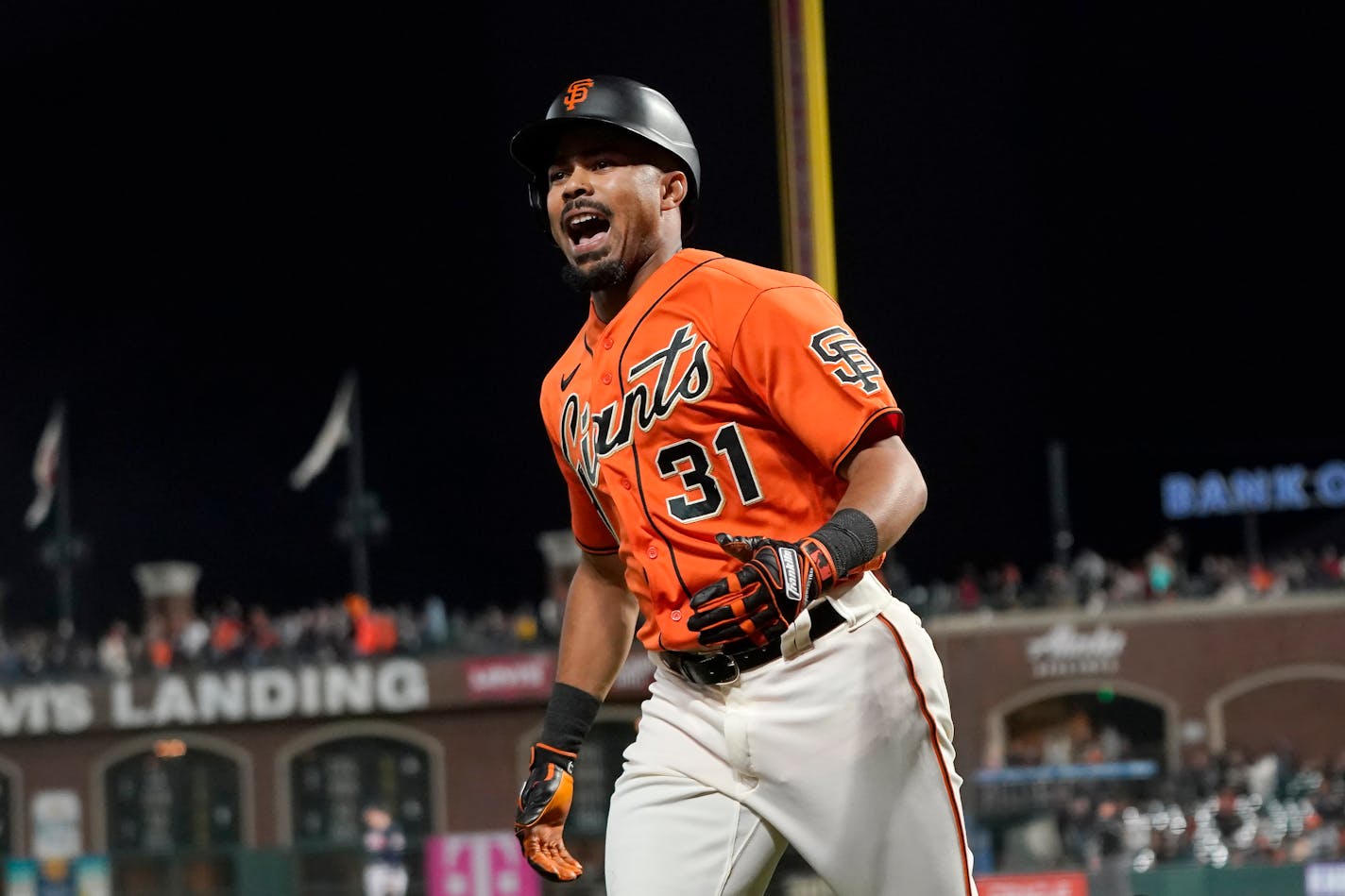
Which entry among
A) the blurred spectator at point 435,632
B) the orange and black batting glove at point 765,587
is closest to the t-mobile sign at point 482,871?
the orange and black batting glove at point 765,587

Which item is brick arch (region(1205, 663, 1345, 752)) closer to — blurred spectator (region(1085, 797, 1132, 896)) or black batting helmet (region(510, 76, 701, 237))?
blurred spectator (region(1085, 797, 1132, 896))

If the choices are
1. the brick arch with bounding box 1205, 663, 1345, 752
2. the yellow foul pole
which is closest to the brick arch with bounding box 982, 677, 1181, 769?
the brick arch with bounding box 1205, 663, 1345, 752

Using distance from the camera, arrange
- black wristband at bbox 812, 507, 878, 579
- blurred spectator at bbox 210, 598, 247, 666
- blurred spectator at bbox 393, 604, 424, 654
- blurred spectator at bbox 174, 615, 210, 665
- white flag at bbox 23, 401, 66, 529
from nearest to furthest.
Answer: black wristband at bbox 812, 507, 878, 579, blurred spectator at bbox 393, 604, 424, 654, blurred spectator at bbox 210, 598, 247, 666, blurred spectator at bbox 174, 615, 210, 665, white flag at bbox 23, 401, 66, 529

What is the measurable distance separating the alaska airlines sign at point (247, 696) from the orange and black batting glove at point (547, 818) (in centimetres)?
2732

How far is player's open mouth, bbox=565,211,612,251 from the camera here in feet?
10.3

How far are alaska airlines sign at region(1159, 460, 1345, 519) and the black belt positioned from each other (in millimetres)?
32797

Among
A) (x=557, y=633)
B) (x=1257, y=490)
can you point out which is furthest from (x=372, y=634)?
(x=1257, y=490)

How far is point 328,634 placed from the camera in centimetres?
3061

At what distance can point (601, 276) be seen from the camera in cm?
316

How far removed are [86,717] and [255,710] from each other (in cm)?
285

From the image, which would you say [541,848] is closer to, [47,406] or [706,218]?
[706,218]

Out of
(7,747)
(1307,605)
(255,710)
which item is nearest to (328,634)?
(255,710)

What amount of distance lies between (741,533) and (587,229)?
62cm

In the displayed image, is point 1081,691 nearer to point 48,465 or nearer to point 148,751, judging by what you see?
point 148,751
